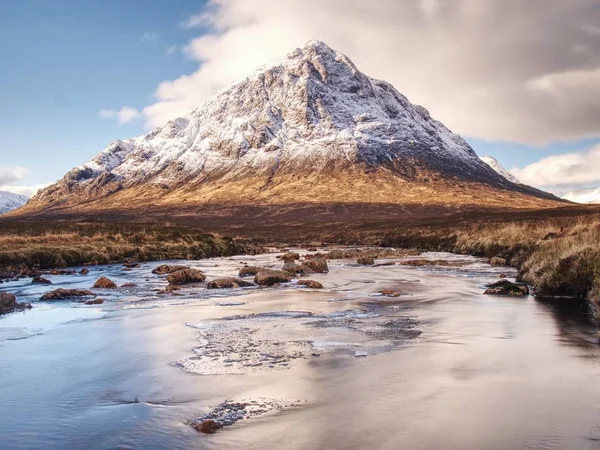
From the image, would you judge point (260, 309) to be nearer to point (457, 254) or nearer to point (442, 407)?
point (442, 407)

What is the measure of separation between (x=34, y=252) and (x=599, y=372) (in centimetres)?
4209

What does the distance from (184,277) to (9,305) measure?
1149cm

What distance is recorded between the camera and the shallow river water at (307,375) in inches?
338

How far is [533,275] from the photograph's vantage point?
26.2 m

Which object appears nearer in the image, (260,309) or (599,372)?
(599,372)

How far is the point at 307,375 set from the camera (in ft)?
39.0

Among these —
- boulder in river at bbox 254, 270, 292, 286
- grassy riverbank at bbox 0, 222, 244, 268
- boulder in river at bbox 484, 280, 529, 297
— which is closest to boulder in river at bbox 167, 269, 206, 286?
boulder in river at bbox 254, 270, 292, 286

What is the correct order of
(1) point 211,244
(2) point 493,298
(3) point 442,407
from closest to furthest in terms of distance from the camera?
(3) point 442,407, (2) point 493,298, (1) point 211,244

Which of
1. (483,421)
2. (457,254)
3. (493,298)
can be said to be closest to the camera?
(483,421)

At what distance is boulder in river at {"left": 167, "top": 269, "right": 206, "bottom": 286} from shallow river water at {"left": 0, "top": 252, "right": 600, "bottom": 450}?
8.35 m

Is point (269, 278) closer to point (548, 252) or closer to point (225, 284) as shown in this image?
point (225, 284)

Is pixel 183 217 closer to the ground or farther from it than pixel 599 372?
farther from it

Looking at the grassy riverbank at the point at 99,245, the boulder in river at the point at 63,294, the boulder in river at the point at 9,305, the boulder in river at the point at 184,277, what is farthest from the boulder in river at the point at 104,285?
the grassy riverbank at the point at 99,245

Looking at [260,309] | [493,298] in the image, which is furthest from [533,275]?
[260,309]
